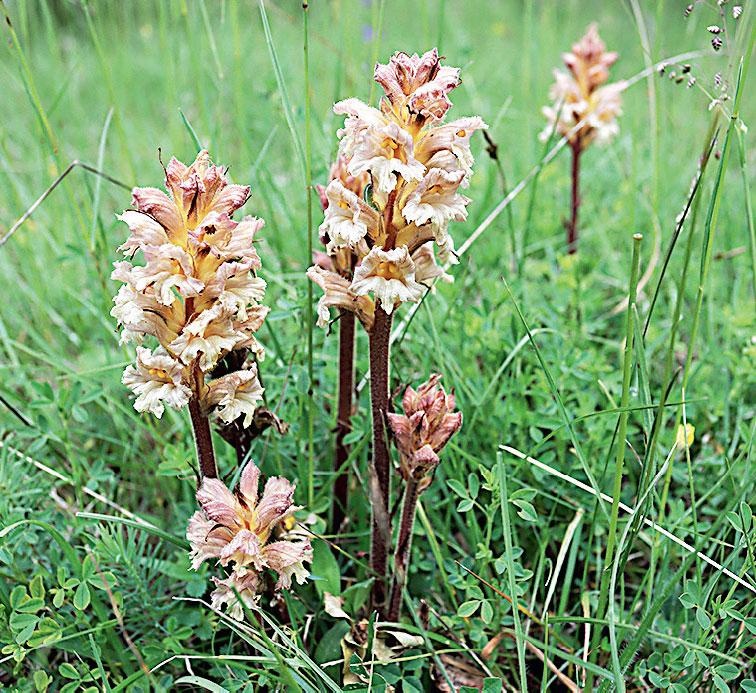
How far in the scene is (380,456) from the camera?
1674 millimetres

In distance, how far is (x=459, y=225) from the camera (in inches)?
127

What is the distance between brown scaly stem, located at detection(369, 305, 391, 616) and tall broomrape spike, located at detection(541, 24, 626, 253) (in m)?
1.67

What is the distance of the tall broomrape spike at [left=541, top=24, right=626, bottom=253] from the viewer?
9.99ft

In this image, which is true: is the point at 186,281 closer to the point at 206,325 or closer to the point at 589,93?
the point at 206,325

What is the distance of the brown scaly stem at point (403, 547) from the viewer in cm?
164

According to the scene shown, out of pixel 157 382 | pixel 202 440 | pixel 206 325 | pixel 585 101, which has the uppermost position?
pixel 585 101

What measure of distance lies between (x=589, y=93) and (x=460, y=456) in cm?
180

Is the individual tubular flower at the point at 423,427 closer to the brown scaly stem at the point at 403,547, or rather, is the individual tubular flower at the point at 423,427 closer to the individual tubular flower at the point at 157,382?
the brown scaly stem at the point at 403,547

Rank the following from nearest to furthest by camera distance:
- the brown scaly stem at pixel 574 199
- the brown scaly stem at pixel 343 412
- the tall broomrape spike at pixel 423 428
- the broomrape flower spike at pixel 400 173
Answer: the broomrape flower spike at pixel 400 173, the tall broomrape spike at pixel 423 428, the brown scaly stem at pixel 343 412, the brown scaly stem at pixel 574 199

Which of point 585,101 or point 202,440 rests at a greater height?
point 585,101

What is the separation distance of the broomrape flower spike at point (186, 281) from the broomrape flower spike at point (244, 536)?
16 centimetres

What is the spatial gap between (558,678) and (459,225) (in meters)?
1.90

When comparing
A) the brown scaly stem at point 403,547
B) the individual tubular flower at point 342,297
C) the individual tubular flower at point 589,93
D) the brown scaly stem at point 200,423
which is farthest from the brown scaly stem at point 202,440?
the individual tubular flower at point 589,93

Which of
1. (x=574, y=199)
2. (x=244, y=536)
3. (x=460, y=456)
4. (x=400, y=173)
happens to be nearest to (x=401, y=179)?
(x=400, y=173)
